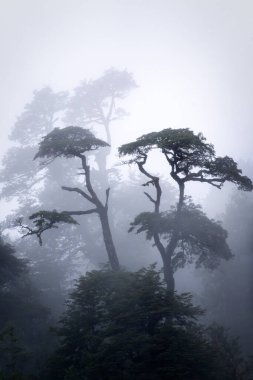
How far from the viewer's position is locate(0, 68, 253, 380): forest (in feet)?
40.5

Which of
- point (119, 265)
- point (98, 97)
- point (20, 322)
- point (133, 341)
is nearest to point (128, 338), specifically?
point (133, 341)

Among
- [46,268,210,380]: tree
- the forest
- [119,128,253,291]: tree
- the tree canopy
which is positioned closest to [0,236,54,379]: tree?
the forest

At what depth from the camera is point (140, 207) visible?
40125 mm

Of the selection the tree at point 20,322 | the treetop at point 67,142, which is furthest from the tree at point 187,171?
the tree at point 20,322

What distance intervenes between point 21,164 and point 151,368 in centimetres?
2851

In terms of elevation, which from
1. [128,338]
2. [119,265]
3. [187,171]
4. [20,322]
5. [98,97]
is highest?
[98,97]

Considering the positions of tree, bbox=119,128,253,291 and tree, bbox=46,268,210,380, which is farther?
tree, bbox=119,128,253,291

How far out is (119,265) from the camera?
807 inches

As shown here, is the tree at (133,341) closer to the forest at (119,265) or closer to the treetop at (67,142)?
the forest at (119,265)

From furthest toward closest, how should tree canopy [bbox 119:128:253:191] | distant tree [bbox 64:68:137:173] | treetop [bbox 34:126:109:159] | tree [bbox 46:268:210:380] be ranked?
1. distant tree [bbox 64:68:137:173]
2. treetop [bbox 34:126:109:159]
3. tree canopy [bbox 119:128:253:191]
4. tree [bbox 46:268:210:380]

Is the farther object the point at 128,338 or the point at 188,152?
the point at 188,152

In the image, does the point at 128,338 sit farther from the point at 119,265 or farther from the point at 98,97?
the point at 98,97

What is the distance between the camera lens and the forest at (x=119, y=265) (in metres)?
12.4

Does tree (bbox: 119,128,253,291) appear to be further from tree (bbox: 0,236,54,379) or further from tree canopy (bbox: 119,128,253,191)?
tree (bbox: 0,236,54,379)
